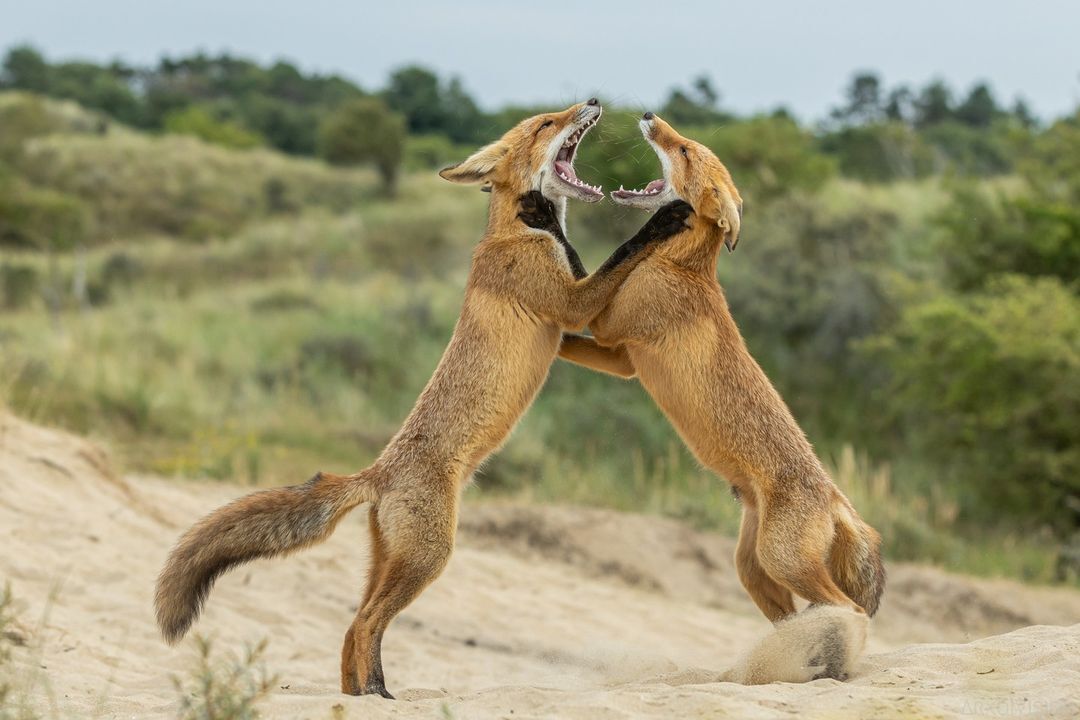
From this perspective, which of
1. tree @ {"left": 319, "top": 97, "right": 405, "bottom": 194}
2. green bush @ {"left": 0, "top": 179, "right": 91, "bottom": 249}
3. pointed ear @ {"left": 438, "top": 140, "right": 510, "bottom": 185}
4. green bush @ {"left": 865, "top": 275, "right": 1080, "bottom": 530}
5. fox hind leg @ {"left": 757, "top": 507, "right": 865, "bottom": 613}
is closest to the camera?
fox hind leg @ {"left": 757, "top": 507, "right": 865, "bottom": 613}

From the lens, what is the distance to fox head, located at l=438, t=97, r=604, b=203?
25.1 ft

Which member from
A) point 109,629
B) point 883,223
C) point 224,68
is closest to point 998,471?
point 883,223

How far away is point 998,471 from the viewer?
17750 millimetres

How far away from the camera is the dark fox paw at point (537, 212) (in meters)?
7.64

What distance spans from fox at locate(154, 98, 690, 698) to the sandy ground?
580 millimetres

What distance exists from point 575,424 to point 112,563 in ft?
36.0

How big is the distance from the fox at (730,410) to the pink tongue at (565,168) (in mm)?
301

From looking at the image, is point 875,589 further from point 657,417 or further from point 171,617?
point 657,417

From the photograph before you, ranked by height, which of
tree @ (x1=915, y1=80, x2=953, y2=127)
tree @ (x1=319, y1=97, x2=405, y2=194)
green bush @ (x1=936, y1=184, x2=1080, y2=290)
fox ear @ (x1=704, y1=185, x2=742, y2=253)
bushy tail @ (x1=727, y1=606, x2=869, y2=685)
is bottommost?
bushy tail @ (x1=727, y1=606, x2=869, y2=685)

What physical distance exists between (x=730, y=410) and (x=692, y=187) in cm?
141

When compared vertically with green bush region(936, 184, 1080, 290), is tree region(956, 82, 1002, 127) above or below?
above

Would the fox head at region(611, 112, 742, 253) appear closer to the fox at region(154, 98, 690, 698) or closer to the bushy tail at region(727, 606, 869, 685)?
the fox at region(154, 98, 690, 698)

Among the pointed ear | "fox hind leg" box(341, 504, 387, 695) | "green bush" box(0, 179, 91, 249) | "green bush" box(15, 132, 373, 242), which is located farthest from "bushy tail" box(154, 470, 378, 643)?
"green bush" box(15, 132, 373, 242)

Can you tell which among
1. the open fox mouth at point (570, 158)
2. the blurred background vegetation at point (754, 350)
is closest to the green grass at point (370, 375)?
the blurred background vegetation at point (754, 350)
